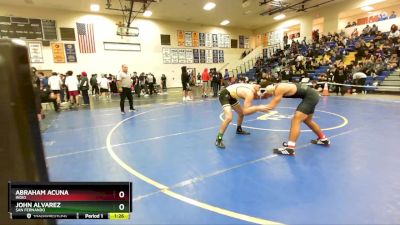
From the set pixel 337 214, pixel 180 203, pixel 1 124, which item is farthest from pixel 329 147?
pixel 1 124

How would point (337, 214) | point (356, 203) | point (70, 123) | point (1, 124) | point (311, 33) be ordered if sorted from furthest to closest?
1. point (311, 33)
2. point (70, 123)
3. point (356, 203)
4. point (337, 214)
5. point (1, 124)

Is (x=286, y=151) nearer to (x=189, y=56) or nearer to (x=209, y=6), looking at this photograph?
(x=209, y=6)

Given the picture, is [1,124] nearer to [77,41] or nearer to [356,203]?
[356,203]

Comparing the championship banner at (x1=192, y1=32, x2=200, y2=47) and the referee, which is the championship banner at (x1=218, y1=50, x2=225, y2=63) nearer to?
the championship banner at (x1=192, y1=32, x2=200, y2=47)

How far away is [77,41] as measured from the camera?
19.5 meters

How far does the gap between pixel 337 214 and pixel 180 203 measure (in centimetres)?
153

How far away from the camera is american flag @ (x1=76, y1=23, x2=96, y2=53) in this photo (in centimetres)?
1961

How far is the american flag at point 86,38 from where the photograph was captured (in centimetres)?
1961

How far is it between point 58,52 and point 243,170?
63.9 feet

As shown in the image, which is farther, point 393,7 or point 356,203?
point 393,7

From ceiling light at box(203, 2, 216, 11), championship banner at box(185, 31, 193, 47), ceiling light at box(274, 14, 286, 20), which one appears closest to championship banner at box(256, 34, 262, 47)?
ceiling light at box(274, 14, 286, 20)

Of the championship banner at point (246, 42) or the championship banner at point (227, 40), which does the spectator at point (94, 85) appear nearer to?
the championship banner at point (227, 40)
